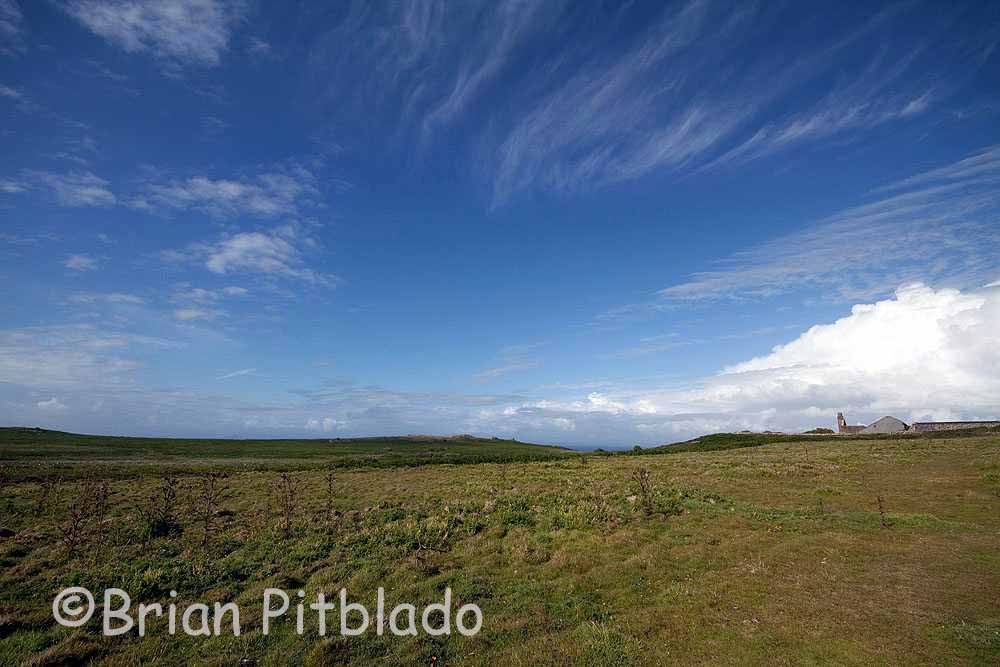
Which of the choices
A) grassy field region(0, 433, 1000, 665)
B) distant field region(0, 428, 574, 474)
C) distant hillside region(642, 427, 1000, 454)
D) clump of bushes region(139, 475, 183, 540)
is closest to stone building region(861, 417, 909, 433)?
distant hillside region(642, 427, 1000, 454)

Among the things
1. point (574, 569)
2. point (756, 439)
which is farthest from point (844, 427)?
point (574, 569)

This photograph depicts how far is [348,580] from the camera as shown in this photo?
14.6 m

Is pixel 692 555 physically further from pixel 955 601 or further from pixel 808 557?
pixel 955 601

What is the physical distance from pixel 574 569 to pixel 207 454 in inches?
3734

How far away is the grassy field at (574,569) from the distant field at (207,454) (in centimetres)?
3865

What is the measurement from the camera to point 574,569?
50.3ft

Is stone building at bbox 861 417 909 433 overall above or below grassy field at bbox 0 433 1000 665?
above

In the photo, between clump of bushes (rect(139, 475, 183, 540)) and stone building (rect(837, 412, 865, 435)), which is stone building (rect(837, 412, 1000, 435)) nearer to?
stone building (rect(837, 412, 865, 435))

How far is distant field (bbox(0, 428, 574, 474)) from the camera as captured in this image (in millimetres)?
63750

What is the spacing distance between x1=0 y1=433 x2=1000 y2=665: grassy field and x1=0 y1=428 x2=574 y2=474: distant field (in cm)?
3865

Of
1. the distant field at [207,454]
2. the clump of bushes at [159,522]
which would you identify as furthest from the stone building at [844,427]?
the clump of bushes at [159,522]

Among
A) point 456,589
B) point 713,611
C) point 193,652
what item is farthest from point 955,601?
point 193,652

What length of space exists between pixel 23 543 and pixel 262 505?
33.8 feet

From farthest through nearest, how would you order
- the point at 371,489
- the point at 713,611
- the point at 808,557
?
the point at 371,489
the point at 808,557
the point at 713,611
